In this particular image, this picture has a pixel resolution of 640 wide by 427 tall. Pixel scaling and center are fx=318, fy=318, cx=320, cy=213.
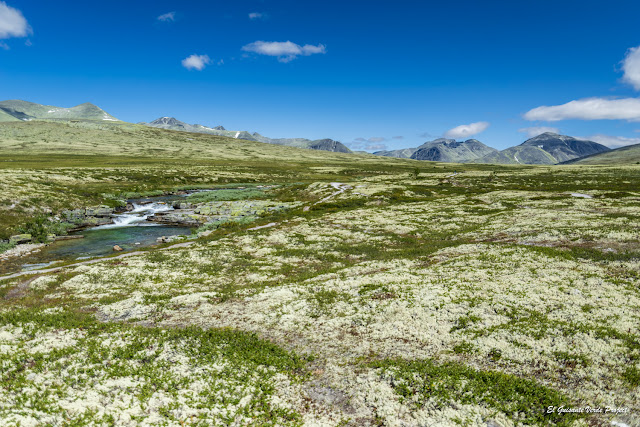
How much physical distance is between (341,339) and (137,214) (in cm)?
7365

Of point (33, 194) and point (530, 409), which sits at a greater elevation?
point (33, 194)

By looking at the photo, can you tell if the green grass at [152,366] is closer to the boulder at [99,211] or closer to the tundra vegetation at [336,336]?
the tundra vegetation at [336,336]

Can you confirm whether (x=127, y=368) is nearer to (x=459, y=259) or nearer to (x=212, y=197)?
(x=459, y=259)

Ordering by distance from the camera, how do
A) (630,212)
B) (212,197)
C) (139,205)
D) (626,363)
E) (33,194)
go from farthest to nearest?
(212,197), (139,205), (33,194), (630,212), (626,363)

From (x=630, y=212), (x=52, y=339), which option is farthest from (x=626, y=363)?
(x=630, y=212)

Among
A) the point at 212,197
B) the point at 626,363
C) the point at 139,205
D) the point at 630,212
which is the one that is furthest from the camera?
the point at 212,197

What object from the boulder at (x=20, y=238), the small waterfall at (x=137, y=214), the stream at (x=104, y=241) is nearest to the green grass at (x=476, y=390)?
the stream at (x=104, y=241)

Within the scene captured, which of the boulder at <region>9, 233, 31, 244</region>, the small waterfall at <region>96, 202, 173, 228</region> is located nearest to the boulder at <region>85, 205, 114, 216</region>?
the small waterfall at <region>96, 202, 173, 228</region>

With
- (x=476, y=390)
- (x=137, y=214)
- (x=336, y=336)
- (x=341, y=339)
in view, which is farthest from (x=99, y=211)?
(x=476, y=390)

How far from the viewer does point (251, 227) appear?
61.1 meters

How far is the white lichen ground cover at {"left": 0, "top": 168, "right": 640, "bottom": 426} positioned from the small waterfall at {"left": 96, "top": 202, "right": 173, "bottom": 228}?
3526 cm

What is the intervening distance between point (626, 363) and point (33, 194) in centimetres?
10276

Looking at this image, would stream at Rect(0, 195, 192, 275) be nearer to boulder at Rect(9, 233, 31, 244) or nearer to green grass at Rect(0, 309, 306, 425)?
boulder at Rect(9, 233, 31, 244)

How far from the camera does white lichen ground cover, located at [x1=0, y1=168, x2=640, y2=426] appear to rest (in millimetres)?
13445
